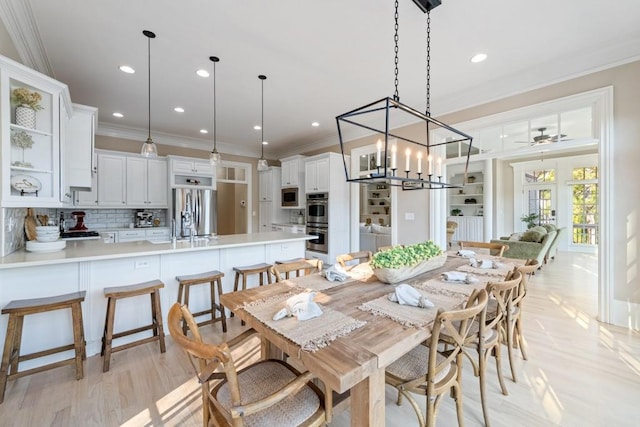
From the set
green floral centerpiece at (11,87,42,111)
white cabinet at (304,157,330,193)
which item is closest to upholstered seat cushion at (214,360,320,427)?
green floral centerpiece at (11,87,42,111)

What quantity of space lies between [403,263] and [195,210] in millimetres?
4986

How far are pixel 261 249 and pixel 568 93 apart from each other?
4069mm

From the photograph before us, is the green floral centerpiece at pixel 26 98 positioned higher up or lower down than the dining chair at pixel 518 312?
higher up

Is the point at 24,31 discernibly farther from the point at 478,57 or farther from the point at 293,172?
the point at 293,172

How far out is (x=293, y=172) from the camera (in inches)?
259

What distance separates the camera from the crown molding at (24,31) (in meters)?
2.13

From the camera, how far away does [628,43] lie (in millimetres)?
2727

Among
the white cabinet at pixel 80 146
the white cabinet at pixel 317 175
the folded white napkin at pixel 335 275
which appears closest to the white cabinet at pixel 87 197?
the white cabinet at pixel 80 146

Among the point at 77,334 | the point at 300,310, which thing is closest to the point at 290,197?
the point at 77,334

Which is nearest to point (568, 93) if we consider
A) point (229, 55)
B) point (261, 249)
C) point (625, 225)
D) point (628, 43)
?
point (628, 43)

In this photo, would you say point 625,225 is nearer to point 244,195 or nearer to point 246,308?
point 246,308

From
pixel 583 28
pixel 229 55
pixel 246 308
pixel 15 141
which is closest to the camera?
pixel 246 308

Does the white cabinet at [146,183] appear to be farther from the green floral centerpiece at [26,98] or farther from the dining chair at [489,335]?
the dining chair at [489,335]

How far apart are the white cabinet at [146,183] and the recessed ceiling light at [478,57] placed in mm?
5679
